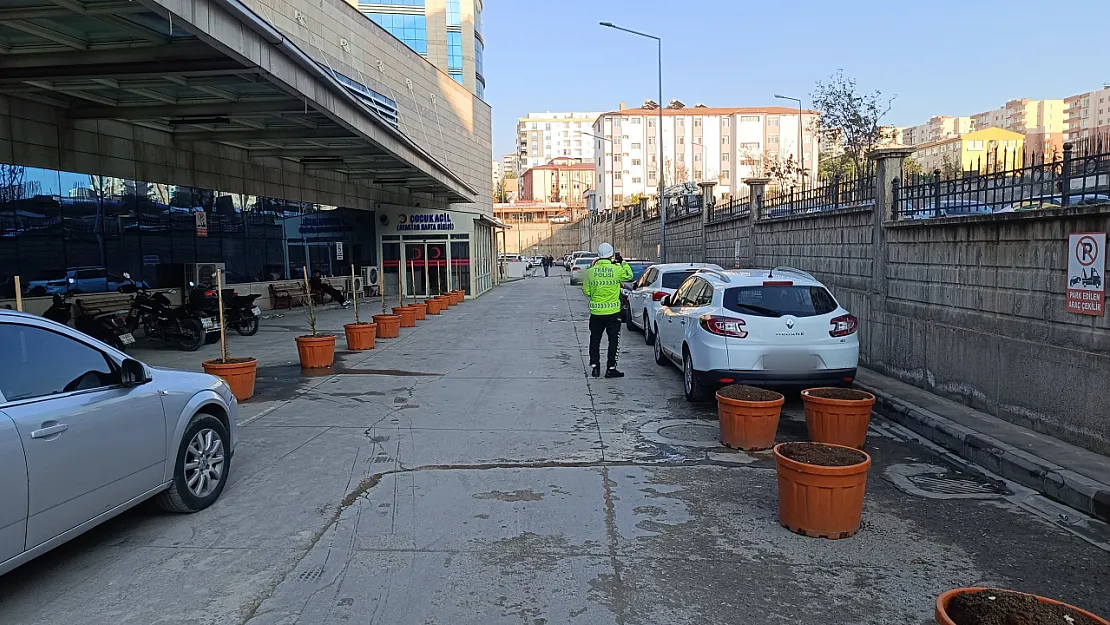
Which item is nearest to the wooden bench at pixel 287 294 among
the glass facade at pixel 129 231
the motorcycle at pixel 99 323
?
the glass facade at pixel 129 231

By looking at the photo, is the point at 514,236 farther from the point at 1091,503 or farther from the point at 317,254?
the point at 1091,503

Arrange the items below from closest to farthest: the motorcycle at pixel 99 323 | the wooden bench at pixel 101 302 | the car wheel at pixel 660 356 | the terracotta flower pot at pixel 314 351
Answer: the terracotta flower pot at pixel 314 351 → the car wheel at pixel 660 356 → the motorcycle at pixel 99 323 → the wooden bench at pixel 101 302

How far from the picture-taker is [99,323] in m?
12.9

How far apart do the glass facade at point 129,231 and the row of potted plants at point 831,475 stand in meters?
12.9

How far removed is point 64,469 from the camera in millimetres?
4301

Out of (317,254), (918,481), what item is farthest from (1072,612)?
(317,254)

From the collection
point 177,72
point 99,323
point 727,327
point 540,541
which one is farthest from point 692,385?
point 99,323

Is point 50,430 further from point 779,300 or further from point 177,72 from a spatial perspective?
point 177,72

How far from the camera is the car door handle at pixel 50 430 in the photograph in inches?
162

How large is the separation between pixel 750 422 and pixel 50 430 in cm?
555

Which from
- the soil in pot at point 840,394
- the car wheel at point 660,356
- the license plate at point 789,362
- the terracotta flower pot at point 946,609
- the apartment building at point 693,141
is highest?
the apartment building at point 693,141

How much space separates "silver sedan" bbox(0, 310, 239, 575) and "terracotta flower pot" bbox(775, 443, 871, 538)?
4.24m

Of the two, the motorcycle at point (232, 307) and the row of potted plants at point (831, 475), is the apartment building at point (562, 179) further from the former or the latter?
the row of potted plants at point (831, 475)

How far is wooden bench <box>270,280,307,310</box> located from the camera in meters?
23.1
